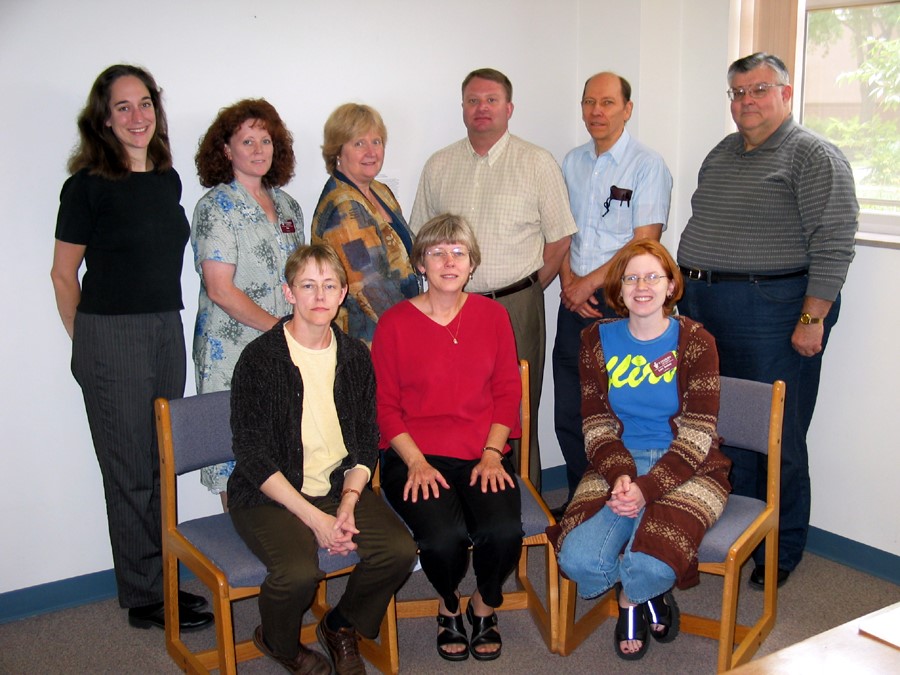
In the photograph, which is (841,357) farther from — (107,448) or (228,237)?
(107,448)

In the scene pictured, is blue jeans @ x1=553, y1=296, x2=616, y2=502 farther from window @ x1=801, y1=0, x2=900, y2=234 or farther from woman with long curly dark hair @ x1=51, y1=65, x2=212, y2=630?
woman with long curly dark hair @ x1=51, y1=65, x2=212, y2=630

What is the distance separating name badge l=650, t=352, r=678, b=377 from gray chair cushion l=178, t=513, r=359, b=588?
1.00m

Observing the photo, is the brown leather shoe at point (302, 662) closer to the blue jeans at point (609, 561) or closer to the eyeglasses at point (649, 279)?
the blue jeans at point (609, 561)

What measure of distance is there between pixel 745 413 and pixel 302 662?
4.81ft

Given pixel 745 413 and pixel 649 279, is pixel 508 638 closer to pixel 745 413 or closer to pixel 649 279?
pixel 745 413

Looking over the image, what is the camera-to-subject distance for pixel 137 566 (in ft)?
9.57

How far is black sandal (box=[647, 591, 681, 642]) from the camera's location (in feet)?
9.02

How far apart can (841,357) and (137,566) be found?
99.3 inches

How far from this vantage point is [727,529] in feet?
Result: 8.19

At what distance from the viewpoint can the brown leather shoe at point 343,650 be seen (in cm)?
258

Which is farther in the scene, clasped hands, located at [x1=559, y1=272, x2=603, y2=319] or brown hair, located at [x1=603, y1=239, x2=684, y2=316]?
clasped hands, located at [x1=559, y1=272, x2=603, y2=319]

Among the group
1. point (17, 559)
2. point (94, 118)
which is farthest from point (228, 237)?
point (17, 559)

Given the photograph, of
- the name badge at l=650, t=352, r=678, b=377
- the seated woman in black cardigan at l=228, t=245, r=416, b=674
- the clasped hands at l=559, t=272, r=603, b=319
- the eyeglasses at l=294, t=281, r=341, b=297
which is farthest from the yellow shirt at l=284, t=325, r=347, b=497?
the clasped hands at l=559, t=272, r=603, b=319

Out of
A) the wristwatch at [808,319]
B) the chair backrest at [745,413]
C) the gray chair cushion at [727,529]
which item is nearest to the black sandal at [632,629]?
the gray chair cushion at [727,529]
